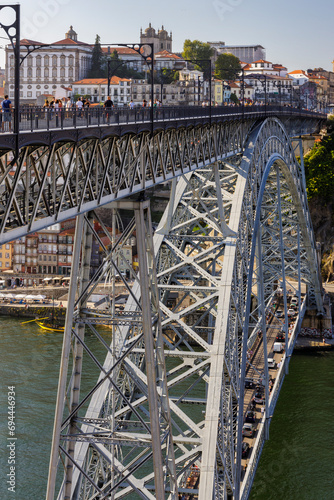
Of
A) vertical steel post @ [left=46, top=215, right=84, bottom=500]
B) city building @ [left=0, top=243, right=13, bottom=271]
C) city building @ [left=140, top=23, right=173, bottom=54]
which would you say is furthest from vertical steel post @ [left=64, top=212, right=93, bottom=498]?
city building @ [left=140, top=23, right=173, bottom=54]

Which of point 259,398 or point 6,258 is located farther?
point 6,258

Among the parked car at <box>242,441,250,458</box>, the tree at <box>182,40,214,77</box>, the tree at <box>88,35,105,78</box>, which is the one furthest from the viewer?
the tree at <box>182,40,214,77</box>

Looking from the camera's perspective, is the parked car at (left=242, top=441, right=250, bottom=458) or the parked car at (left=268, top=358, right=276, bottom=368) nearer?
the parked car at (left=242, top=441, right=250, bottom=458)

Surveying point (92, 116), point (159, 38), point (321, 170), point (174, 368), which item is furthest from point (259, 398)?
point (159, 38)

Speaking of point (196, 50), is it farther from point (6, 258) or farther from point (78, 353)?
point (78, 353)

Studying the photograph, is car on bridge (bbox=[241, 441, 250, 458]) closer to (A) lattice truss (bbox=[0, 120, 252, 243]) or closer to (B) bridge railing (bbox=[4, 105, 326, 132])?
(A) lattice truss (bbox=[0, 120, 252, 243])

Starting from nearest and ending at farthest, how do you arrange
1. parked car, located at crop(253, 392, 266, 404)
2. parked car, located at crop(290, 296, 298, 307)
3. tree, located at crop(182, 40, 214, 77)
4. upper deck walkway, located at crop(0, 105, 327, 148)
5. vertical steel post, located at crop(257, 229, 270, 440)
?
upper deck walkway, located at crop(0, 105, 327, 148), vertical steel post, located at crop(257, 229, 270, 440), parked car, located at crop(253, 392, 266, 404), parked car, located at crop(290, 296, 298, 307), tree, located at crop(182, 40, 214, 77)
